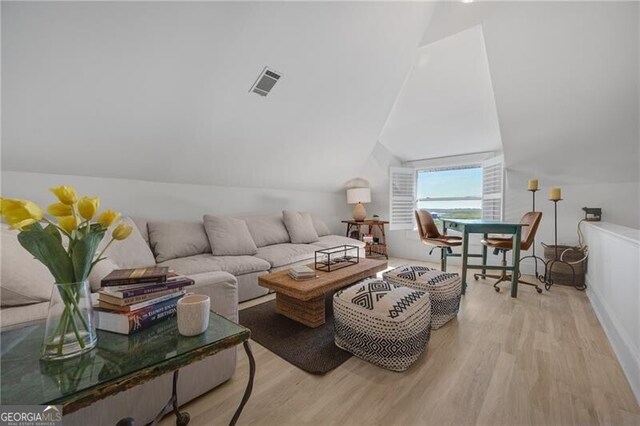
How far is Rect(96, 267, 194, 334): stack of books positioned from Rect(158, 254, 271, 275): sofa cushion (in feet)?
4.50

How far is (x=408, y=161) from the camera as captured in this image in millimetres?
4832

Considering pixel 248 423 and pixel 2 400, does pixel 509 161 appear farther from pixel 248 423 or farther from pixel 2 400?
pixel 2 400

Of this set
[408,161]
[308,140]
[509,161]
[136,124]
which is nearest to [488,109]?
[509,161]

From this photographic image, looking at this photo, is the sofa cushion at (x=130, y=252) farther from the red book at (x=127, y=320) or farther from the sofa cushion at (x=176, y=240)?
the red book at (x=127, y=320)

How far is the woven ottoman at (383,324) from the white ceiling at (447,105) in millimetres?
2564

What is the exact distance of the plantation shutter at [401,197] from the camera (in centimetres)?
461

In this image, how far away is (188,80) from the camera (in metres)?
2.13

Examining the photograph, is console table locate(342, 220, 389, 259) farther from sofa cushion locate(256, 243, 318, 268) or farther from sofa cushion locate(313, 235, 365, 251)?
sofa cushion locate(256, 243, 318, 268)

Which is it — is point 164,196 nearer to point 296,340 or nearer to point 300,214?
point 300,214

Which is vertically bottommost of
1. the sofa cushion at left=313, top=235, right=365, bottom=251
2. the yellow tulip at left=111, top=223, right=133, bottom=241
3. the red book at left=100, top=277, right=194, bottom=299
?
the sofa cushion at left=313, top=235, right=365, bottom=251

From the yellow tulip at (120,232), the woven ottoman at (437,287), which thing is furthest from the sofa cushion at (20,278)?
the woven ottoman at (437,287)

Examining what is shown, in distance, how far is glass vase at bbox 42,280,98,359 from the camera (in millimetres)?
729

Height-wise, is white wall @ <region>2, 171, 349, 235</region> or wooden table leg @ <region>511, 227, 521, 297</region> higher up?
white wall @ <region>2, 171, 349, 235</region>

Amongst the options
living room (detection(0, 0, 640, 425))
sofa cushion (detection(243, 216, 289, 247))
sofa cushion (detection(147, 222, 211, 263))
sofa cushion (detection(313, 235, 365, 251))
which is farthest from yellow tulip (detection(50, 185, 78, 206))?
sofa cushion (detection(313, 235, 365, 251))
